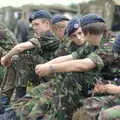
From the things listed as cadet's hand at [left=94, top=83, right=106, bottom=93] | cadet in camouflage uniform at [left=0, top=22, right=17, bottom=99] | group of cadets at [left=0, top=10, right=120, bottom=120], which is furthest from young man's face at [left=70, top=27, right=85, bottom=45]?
cadet in camouflage uniform at [left=0, top=22, right=17, bottom=99]

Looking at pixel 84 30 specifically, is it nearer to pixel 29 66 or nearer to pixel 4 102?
pixel 29 66

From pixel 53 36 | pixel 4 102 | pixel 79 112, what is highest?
pixel 53 36

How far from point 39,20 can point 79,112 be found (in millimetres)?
1904

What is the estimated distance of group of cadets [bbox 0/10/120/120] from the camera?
16.0ft

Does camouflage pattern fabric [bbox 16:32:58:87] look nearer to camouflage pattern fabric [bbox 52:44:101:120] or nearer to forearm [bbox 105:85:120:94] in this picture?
camouflage pattern fabric [bbox 52:44:101:120]

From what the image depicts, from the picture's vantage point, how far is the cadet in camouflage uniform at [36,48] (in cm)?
660

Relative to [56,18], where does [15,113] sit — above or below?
below

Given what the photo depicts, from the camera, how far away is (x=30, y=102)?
6215 mm

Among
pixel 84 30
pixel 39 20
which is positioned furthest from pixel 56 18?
pixel 84 30

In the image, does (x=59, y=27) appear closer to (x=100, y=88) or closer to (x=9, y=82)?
(x=9, y=82)

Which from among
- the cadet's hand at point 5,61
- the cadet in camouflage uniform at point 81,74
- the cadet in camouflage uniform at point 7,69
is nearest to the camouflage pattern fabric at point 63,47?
the cadet in camouflage uniform at point 81,74

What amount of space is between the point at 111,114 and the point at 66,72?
1.08 m

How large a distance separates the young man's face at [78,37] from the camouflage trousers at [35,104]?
0.72 m

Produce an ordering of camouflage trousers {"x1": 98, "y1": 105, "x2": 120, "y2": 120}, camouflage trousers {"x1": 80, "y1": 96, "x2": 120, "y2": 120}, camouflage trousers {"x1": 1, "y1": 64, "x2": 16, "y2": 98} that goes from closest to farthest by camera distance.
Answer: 1. camouflage trousers {"x1": 98, "y1": 105, "x2": 120, "y2": 120}
2. camouflage trousers {"x1": 80, "y1": 96, "x2": 120, "y2": 120}
3. camouflage trousers {"x1": 1, "y1": 64, "x2": 16, "y2": 98}
